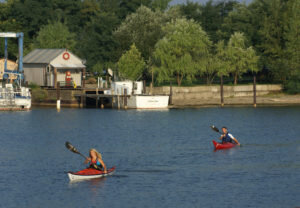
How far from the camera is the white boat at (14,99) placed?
Answer: 9100 cm

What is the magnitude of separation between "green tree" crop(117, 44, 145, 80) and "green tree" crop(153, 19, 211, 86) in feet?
9.37

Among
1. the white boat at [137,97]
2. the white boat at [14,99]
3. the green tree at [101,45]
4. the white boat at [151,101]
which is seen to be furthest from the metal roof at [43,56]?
the white boat at [151,101]

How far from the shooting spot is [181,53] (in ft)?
333

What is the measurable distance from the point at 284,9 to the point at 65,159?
6453 centimetres

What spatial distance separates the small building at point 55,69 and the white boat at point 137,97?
412 inches

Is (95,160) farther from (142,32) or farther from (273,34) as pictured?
(142,32)

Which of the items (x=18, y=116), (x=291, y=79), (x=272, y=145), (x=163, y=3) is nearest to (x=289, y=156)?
(x=272, y=145)

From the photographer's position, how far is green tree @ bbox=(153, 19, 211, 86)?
100 meters

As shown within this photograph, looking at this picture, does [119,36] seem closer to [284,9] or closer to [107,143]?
[284,9]

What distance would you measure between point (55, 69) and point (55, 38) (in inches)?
976

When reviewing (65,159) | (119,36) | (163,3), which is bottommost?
(65,159)

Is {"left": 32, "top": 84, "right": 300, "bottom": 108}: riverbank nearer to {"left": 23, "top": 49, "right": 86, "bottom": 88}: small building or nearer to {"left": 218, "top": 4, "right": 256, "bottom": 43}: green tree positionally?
{"left": 23, "top": 49, "right": 86, "bottom": 88}: small building

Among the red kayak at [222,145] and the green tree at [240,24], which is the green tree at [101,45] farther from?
the red kayak at [222,145]

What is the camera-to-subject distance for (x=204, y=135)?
215 ft
